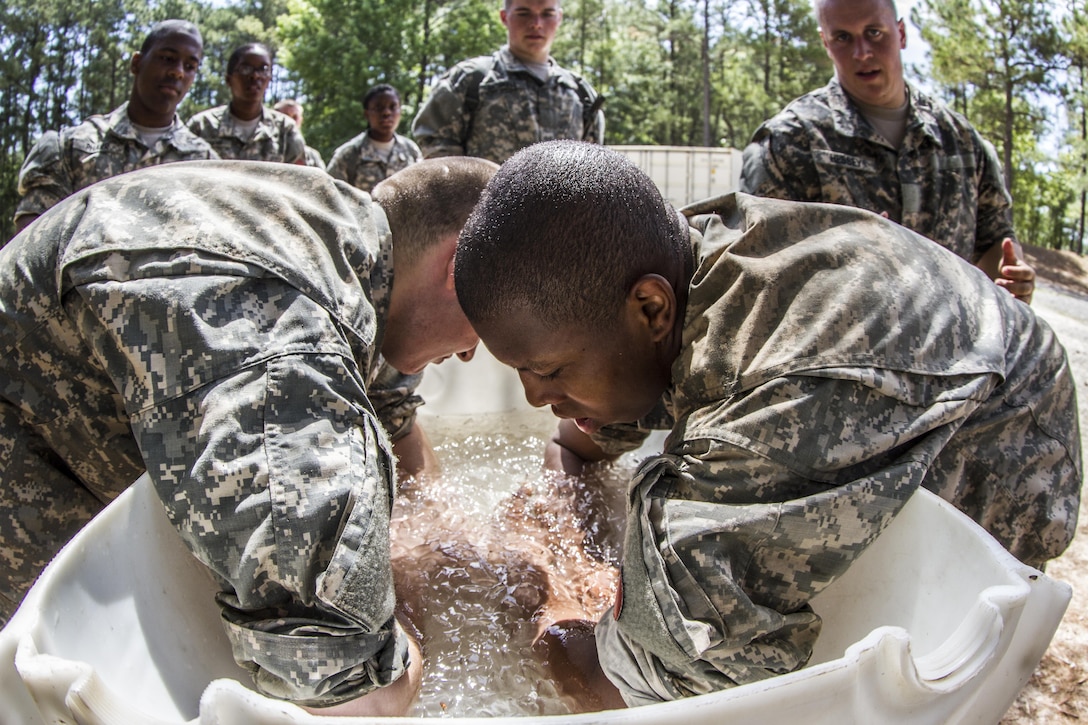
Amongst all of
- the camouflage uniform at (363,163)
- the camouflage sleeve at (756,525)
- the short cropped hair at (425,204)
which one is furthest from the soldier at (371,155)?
the camouflage sleeve at (756,525)

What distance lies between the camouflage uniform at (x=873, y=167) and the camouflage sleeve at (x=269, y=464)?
224 cm

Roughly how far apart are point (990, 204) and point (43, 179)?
173 inches

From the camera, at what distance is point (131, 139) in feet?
14.4

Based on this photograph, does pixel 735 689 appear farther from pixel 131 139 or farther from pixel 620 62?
pixel 620 62

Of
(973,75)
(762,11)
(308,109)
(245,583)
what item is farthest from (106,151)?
(762,11)

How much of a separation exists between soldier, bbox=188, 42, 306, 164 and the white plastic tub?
5007 mm

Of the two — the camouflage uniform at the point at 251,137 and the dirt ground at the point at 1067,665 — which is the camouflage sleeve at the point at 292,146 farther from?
the dirt ground at the point at 1067,665

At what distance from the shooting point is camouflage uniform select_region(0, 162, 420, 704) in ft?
3.64

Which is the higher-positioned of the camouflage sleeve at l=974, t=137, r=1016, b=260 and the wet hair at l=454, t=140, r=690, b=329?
the wet hair at l=454, t=140, r=690, b=329

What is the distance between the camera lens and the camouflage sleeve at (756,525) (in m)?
1.16

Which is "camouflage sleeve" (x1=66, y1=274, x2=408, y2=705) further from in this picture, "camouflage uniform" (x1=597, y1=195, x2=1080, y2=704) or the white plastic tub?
"camouflage uniform" (x1=597, y1=195, x2=1080, y2=704)

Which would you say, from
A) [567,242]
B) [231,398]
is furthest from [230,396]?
[567,242]

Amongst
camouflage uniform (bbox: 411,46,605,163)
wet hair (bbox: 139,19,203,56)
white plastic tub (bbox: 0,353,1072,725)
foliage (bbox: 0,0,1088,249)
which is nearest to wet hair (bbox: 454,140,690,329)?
white plastic tub (bbox: 0,353,1072,725)

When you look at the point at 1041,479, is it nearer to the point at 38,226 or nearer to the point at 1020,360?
the point at 1020,360
